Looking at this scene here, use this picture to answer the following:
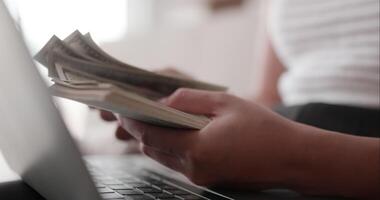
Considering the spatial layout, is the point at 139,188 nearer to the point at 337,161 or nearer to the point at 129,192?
the point at 129,192

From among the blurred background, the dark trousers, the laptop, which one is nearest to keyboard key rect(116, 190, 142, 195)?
the laptop

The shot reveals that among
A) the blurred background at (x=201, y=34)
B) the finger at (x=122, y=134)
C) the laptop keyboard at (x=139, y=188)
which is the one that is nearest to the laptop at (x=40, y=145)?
the laptop keyboard at (x=139, y=188)

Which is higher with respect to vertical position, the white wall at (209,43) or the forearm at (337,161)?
the white wall at (209,43)

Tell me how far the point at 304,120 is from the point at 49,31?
0.41 meters

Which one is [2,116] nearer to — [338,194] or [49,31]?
[49,31]

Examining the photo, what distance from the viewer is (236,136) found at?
0.48m

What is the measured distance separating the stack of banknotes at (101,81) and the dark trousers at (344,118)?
27cm

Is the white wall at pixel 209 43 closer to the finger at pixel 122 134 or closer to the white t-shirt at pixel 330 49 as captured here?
the white t-shirt at pixel 330 49

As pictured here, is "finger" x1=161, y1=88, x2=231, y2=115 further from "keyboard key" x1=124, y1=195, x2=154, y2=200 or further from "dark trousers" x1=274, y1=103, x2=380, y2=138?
"dark trousers" x1=274, y1=103, x2=380, y2=138

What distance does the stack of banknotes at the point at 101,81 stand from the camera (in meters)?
0.40

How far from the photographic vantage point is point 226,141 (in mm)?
479

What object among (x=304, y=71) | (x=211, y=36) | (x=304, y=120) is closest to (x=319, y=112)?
(x=304, y=120)

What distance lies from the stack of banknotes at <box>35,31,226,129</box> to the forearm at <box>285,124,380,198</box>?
0.10 meters

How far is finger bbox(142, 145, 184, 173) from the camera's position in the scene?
53 cm
